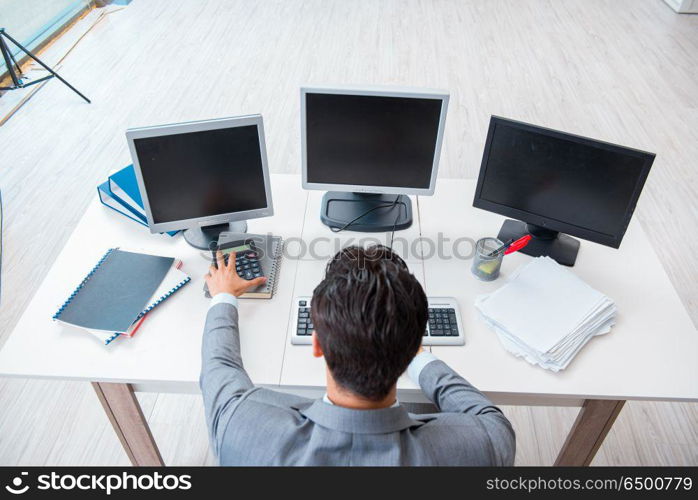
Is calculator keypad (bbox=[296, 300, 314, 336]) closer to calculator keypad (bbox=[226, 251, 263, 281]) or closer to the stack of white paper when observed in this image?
calculator keypad (bbox=[226, 251, 263, 281])

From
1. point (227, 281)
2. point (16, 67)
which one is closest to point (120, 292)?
point (227, 281)

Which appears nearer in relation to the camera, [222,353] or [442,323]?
[222,353]

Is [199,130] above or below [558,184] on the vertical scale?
above

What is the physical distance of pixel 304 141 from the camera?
5.31 ft

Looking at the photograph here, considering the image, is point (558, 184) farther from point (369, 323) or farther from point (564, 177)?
point (369, 323)

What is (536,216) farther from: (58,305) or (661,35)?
(661,35)

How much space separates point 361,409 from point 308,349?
0.46 metres

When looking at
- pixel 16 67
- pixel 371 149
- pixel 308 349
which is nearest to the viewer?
pixel 308 349

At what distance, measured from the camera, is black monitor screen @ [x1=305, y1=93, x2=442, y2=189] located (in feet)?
5.04

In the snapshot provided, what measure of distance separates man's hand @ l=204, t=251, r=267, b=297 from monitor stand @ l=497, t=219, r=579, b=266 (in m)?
0.85

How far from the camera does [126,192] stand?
5.53ft

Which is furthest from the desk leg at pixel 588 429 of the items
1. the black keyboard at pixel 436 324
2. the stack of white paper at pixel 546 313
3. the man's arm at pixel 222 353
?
the man's arm at pixel 222 353

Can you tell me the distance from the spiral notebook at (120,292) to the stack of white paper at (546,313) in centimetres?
96

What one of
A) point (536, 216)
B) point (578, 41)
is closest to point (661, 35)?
point (578, 41)
